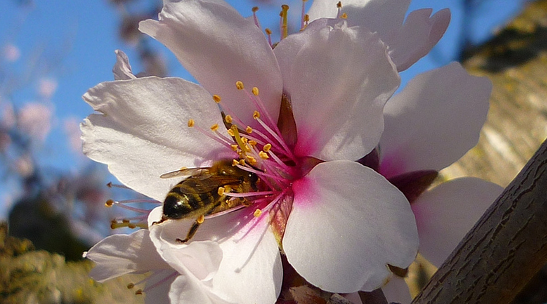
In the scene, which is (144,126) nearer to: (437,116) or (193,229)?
(193,229)

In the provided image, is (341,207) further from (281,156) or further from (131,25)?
(131,25)

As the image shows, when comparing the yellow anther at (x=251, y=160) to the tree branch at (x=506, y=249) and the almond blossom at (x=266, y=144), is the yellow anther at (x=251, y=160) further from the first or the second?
the tree branch at (x=506, y=249)

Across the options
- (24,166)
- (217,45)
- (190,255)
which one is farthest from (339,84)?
(24,166)

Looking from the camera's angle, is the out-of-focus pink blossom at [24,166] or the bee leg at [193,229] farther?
the out-of-focus pink blossom at [24,166]

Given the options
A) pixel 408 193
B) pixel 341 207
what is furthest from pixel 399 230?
pixel 408 193

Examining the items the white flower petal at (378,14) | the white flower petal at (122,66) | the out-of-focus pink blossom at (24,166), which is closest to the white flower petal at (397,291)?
the white flower petal at (378,14)

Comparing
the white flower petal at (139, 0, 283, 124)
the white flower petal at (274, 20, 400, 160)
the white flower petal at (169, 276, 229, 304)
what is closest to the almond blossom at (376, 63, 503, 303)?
the white flower petal at (274, 20, 400, 160)
